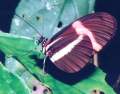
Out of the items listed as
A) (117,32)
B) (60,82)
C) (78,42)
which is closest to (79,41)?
(78,42)

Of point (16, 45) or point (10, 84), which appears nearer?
point (10, 84)

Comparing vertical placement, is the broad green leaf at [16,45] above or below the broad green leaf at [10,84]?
above

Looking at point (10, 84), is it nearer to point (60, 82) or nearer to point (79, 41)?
point (60, 82)

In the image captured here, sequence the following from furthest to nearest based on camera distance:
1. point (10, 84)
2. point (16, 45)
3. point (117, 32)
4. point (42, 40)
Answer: point (117, 32)
point (42, 40)
point (16, 45)
point (10, 84)

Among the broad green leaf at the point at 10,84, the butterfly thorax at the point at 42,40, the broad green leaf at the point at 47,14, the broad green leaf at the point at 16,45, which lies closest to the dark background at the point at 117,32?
the broad green leaf at the point at 47,14

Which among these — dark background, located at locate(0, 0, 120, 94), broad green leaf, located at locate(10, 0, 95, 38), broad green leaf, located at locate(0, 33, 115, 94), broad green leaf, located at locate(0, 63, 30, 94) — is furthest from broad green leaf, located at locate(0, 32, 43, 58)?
dark background, located at locate(0, 0, 120, 94)

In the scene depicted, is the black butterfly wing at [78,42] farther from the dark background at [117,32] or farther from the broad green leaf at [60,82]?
the dark background at [117,32]

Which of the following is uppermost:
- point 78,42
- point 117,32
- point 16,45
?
point 16,45

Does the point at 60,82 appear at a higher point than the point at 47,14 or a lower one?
lower

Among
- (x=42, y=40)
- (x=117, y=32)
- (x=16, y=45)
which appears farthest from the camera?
(x=117, y=32)
